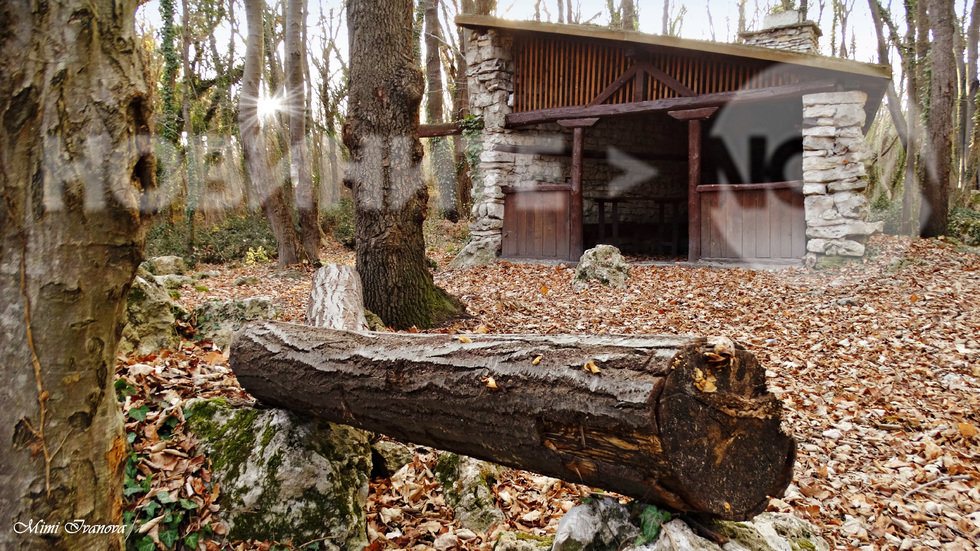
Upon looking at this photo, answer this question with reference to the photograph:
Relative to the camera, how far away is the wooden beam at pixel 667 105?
29.7 ft

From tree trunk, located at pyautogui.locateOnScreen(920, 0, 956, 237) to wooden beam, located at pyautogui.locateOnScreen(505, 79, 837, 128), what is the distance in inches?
103

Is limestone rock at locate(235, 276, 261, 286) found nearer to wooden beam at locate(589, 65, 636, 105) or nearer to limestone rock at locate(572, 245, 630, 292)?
limestone rock at locate(572, 245, 630, 292)

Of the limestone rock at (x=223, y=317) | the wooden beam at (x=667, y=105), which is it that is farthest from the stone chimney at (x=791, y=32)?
the limestone rock at (x=223, y=317)

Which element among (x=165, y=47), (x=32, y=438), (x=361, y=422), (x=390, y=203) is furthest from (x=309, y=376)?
(x=165, y=47)

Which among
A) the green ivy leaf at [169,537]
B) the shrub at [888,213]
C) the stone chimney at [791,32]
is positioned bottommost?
the green ivy leaf at [169,537]

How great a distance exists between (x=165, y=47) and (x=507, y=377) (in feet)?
43.0

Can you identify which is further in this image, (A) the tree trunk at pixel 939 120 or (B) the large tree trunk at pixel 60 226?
(A) the tree trunk at pixel 939 120

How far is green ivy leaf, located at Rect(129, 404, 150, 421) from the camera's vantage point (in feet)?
9.52

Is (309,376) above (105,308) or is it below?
below

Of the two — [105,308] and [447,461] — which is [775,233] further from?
[105,308]

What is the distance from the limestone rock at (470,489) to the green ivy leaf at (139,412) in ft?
5.10

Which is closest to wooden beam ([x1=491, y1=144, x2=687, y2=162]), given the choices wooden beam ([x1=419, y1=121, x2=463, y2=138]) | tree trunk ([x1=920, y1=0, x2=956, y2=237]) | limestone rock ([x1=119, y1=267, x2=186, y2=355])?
wooden beam ([x1=419, y1=121, x2=463, y2=138])

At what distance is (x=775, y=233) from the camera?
9648mm

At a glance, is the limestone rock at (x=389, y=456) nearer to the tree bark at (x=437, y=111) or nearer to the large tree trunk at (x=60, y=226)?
the large tree trunk at (x=60, y=226)
